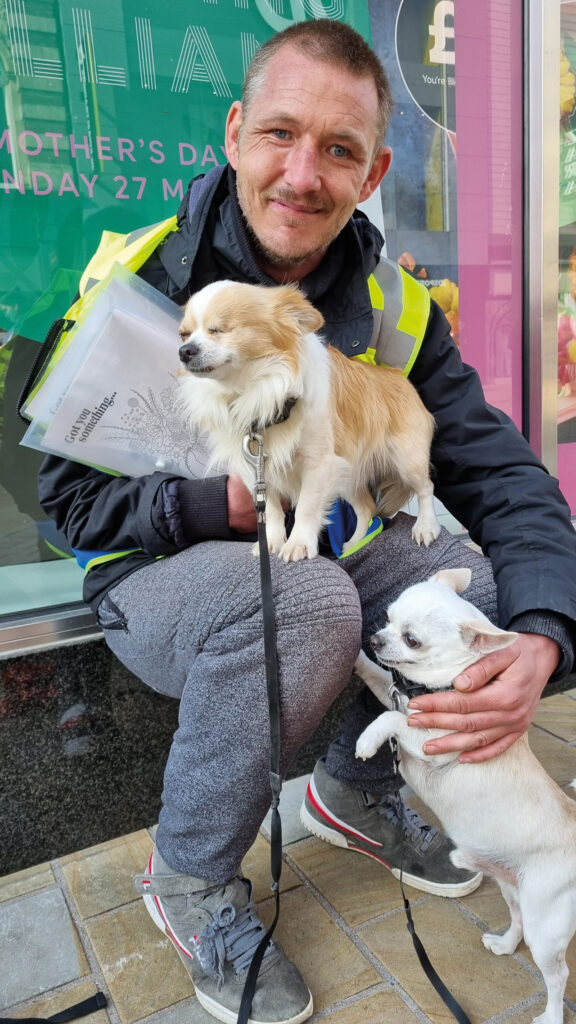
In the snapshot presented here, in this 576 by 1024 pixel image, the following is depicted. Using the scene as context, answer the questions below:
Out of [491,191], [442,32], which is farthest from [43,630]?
[442,32]

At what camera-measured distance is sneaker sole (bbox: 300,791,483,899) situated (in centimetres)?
187

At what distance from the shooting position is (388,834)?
1.98m

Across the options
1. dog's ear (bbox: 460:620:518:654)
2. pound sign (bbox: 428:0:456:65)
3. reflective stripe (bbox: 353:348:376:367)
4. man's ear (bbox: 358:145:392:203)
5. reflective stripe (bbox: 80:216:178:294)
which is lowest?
dog's ear (bbox: 460:620:518:654)

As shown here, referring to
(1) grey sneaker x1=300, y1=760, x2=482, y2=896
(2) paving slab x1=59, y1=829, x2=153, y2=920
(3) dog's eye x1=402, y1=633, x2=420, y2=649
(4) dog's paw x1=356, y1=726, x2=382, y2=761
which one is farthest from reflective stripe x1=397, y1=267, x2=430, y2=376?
(2) paving slab x1=59, y1=829, x2=153, y2=920

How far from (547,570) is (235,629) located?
2.28 ft

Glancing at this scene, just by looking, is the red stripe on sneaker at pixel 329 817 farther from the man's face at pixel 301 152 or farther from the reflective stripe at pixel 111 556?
the man's face at pixel 301 152

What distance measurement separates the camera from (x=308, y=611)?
1453 mm

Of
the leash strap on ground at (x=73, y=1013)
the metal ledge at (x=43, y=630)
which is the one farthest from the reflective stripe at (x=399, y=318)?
the leash strap on ground at (x=73, y=1013)

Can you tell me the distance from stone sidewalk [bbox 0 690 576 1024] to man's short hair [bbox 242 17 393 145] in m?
1.87

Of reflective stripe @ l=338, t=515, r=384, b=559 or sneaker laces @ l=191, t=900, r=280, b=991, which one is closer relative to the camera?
sneaker laces @ l=191, t=900, r=280, b=991

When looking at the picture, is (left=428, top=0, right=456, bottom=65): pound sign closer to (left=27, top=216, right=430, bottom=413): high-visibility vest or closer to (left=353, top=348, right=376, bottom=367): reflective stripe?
(left=27, top=216, right=430, bottom=413): high-visibility vest

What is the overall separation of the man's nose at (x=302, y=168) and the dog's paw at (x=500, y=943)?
1.68 meters

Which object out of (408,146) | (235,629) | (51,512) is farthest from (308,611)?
(408,146)

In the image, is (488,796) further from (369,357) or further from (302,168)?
(302,168)
